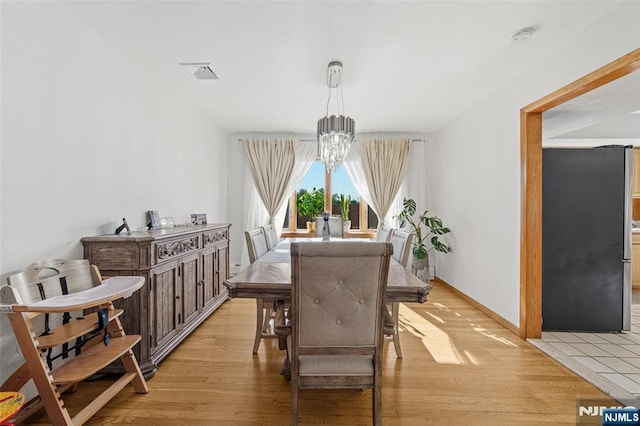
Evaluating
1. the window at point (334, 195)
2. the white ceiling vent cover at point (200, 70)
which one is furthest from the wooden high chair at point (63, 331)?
the window at point (334, 195)

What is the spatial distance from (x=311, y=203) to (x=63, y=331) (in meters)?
3.86

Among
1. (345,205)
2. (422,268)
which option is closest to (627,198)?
(422,268)

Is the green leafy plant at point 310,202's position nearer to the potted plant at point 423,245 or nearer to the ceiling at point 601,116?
the potted plant at point 423,245

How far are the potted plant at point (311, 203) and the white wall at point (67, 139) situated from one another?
2.46 m

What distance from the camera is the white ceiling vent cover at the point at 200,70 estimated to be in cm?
271

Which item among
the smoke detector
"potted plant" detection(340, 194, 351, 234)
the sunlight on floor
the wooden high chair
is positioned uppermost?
the smoke detector

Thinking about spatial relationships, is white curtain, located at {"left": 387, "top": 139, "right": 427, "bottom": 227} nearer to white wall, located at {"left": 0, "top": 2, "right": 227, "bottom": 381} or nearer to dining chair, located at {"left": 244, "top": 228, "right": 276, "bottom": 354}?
dining chair, located at {"left": 244, "top": 228, "right": 276, "bottom": 354}

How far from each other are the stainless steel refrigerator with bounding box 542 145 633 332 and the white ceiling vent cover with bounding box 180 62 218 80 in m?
3.28

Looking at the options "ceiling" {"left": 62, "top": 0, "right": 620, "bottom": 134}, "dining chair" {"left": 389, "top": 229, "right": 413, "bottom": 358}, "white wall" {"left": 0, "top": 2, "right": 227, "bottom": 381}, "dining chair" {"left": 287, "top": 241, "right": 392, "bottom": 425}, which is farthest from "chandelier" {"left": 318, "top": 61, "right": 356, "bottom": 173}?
"white wall" {"left": 0, "top": 2, "right": 227, "bottom": 381}

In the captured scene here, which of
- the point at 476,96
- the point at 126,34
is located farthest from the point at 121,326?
the point at 476,96

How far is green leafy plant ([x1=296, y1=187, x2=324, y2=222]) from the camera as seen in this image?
5223mm

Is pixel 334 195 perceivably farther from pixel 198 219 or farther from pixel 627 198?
pixel 627 198

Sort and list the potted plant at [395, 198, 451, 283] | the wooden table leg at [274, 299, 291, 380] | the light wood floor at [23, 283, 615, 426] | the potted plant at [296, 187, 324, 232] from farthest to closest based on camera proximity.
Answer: the potted plant at [296, 187, 324, 232]
the potted plant at [395, 198, 451, 283]
the light wood floor at [23, 283, 615, 426]
the wooden table leg at [274, 299, 291, 380]

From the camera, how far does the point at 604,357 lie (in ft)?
7.95
